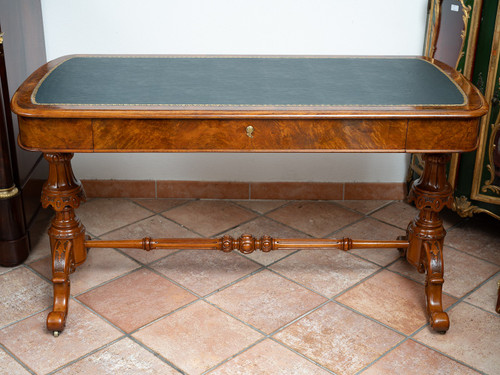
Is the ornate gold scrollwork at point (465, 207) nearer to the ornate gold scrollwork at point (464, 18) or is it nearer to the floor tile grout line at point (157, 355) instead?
the ornate gold scrollwork at point (464, 18)

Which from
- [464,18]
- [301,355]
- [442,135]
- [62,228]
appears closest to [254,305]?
[301,355]

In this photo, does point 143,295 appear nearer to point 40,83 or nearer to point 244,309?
point 244,309

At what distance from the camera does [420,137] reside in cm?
237

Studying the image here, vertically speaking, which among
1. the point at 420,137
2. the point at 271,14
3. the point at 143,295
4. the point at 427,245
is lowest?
the point at 143,295

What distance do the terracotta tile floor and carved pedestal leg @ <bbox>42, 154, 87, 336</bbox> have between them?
98 mm

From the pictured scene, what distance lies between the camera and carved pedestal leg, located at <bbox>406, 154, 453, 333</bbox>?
2732 mm

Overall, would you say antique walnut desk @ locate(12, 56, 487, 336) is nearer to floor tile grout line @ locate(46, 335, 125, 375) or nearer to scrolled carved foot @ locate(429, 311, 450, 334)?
scrolled carved foot @ locate(429, 311, 450, 334)

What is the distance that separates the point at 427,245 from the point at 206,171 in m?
1.61

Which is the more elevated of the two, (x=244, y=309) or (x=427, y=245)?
(x=427, y=245)

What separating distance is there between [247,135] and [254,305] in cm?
92

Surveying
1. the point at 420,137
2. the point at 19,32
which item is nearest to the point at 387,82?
the point at 420,137

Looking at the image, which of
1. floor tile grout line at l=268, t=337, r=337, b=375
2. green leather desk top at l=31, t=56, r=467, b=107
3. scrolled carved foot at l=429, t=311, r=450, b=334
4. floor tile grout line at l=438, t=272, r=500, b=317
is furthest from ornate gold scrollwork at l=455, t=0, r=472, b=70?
floor tile grout line at l=268, t=337, r=337, b=375

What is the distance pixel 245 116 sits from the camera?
7.56 ft

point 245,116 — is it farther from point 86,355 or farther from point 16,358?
point 16,358
